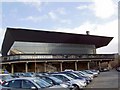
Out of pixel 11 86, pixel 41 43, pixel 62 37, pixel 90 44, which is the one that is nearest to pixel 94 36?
pixel 90 44

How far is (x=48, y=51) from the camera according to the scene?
92000 mm

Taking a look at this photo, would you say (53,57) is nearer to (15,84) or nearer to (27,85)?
(15,84)

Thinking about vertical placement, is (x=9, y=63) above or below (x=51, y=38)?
below

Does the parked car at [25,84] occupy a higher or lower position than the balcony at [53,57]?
higher

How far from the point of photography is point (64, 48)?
313 ft

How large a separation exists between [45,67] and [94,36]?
25.5 meters

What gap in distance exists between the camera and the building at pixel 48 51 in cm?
7838

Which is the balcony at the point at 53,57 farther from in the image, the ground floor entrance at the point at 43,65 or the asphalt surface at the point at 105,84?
the asphalt surface at the point at 105,84

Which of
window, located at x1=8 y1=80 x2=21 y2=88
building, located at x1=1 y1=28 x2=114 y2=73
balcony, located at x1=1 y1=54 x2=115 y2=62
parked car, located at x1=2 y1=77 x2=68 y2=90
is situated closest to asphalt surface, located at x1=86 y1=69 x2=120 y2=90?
parked car, located at x1=2 y1=77 x2=68 y2=90

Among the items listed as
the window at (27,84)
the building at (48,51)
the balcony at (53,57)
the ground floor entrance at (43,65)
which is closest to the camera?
the window at (27,84)

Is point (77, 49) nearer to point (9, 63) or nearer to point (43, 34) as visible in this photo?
point (43, 34)

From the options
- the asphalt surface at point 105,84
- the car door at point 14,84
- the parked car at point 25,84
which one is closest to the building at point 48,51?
the asphalt surface at point 105,84

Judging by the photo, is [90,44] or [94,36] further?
[90,44]

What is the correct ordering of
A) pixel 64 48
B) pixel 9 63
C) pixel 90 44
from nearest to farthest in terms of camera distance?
pixel 9 63
pixel 64 48
pixel 90 44
